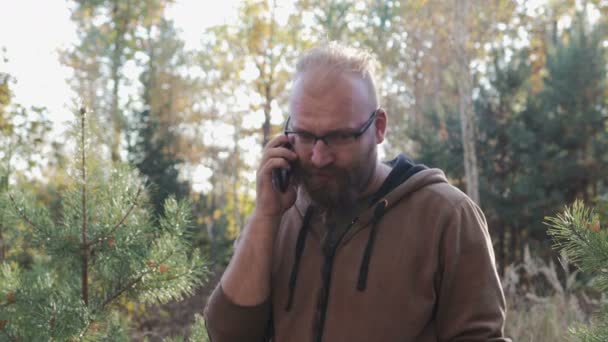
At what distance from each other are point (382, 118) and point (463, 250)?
55 centimetres

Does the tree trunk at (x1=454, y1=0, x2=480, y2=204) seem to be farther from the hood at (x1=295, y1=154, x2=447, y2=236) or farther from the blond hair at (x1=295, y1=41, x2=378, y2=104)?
the blond hair at (x1=295, y1=41, x2=378, y2=104)

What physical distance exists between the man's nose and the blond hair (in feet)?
0.82

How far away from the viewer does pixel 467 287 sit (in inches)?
76.7

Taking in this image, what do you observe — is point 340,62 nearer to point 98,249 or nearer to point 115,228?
point 115,228

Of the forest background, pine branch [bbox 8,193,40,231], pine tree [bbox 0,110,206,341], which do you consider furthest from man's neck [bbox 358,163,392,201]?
the forest background

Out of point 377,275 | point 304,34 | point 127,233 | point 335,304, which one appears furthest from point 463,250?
point 304,34

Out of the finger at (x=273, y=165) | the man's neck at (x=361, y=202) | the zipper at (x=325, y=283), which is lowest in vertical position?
the zipper at (x=325, y=283)

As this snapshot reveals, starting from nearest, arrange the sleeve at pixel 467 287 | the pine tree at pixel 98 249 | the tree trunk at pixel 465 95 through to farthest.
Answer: the sleeve at pixel 467 287
the pine tree at pixel 98 249
the tree trunk at pixel 465 95

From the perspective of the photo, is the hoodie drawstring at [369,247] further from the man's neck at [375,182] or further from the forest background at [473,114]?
the forest background at [473,114]

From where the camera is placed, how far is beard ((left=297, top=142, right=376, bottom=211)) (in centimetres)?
213

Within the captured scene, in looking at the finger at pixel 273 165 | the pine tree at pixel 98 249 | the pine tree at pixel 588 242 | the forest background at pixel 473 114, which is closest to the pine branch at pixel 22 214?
the pine tree at pixel 98 249

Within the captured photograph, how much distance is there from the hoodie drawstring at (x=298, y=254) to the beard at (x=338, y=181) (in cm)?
12

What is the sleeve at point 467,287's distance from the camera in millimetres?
1929

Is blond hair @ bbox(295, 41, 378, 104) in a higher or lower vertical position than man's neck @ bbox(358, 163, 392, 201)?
higher
